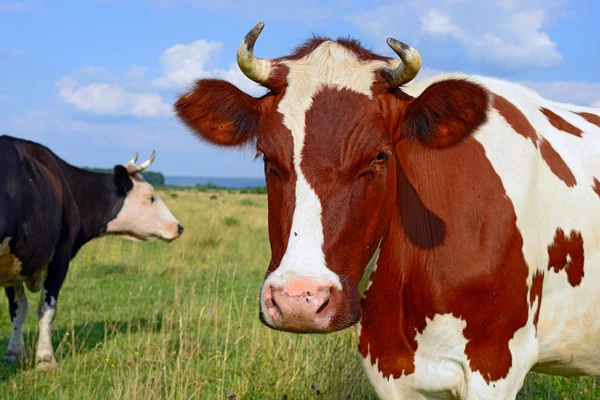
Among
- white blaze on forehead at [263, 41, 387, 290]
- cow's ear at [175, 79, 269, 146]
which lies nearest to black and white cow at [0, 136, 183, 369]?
cow's ear at [175, 79, 269, 146]

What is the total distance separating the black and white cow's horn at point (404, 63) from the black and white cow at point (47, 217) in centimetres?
466

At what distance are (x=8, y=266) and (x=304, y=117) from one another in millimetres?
4957

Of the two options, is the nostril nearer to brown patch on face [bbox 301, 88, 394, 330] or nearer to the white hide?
brown patch on face [bbox 301, 88, 394, 330]

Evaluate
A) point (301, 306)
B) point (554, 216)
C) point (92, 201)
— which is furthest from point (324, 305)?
point (92, 201)

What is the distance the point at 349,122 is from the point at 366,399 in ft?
8.97

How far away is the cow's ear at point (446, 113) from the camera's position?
3.11 metres

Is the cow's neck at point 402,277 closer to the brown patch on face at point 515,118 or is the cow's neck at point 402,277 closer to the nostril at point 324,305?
the brown patch on face at point 515,118

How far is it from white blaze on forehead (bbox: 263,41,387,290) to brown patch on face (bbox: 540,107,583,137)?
4.75 feet

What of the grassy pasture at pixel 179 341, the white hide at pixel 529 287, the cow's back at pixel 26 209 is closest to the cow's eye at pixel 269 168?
the white hide at pixel 529 287

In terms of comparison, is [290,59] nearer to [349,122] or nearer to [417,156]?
[349,122]

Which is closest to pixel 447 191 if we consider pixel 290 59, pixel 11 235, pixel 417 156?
pixel 417 156

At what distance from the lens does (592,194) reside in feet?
12.5

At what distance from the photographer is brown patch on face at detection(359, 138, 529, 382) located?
11.0 ft

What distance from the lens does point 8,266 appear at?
22.1 feet
